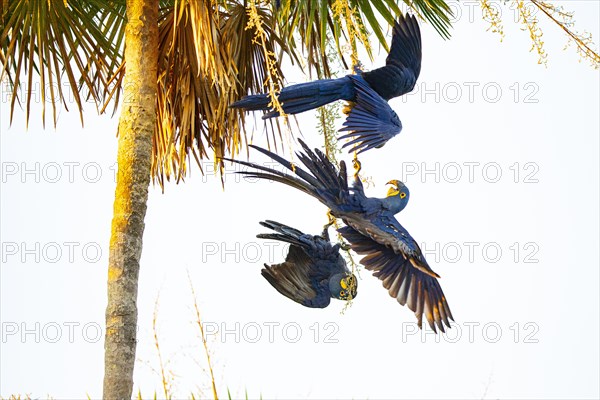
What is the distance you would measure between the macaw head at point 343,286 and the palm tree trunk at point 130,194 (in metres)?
0.90

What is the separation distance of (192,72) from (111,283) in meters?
1.17

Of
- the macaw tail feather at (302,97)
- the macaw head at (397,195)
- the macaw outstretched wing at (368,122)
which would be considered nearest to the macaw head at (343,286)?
the macaw head at (397,195)

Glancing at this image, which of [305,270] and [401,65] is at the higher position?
[401,65]

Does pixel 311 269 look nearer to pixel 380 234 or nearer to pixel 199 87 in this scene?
pixel 380 234

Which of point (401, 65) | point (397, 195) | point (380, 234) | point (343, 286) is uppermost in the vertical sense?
point (401, 65)

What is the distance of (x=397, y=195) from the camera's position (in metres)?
3.77

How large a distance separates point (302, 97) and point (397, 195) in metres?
0.48

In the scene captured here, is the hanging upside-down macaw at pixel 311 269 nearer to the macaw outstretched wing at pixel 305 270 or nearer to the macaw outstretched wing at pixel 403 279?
the macaw outstretched wing at pixel 305 270

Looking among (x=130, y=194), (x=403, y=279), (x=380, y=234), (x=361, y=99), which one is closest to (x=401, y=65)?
(x=361, y=99)

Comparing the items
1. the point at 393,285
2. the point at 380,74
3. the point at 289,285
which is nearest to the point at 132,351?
the point at 289,285

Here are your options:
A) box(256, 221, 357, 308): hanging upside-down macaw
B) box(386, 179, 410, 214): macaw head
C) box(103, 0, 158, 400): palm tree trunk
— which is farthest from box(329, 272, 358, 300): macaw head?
box(103, 0, 158, 400): palm tree trunk

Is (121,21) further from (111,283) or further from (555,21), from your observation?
(555,21)

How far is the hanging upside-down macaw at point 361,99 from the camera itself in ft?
12.3

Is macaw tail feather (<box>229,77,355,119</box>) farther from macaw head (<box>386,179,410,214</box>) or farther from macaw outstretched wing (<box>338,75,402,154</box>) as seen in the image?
macaw head (<box>386,179,410,214</box>)
